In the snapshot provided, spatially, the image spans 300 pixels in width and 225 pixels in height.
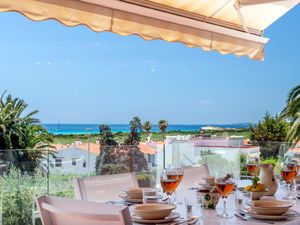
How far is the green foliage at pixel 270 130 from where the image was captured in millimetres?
11320

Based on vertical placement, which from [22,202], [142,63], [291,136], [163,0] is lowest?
[22,202]

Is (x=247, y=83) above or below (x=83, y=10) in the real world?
above

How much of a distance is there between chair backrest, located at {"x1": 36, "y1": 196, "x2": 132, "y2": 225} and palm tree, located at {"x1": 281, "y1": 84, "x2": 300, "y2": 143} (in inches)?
308

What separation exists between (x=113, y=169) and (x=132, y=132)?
44.6 ft

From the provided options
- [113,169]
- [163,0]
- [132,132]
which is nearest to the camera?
[163,0]

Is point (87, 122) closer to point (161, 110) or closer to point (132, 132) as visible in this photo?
point (161, 110)

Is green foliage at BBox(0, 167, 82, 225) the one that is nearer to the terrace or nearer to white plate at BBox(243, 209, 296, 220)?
the terrace

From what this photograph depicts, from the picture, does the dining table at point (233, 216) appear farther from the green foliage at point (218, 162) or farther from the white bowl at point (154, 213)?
the green foliage at point (218, 162)

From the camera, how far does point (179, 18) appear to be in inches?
147

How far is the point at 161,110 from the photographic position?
109ft

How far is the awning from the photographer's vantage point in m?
2.95

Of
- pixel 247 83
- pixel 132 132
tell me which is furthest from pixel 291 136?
pixel 247 83

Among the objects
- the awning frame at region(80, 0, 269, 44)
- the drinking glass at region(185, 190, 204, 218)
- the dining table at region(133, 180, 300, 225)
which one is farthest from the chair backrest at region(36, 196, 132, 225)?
the awning frame at region(80, 0, 269, 44)

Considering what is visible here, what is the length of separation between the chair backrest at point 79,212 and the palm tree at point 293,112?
7818 mm
